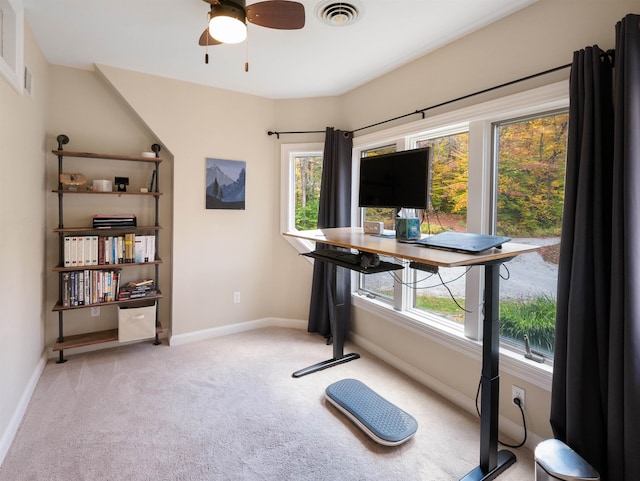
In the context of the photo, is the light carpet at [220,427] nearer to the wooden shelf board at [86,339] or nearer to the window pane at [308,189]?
the wooden shelf board at [86,339]

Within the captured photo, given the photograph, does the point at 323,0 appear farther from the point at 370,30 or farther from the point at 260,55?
the point at 260,55

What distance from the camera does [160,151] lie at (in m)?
3.14

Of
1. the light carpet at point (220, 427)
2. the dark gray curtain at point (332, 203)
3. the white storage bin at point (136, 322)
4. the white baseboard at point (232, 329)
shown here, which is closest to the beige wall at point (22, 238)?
the light carpet at point (220, 427)

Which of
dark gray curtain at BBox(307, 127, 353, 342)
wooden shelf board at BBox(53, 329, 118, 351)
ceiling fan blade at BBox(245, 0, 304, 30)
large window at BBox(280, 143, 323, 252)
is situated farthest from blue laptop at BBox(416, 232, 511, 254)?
wooden shelf board at BBox(53, 329, 118, 351)

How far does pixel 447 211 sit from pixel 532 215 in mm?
577

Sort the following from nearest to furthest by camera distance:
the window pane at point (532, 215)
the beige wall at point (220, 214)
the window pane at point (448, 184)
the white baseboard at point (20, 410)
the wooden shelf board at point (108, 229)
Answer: the white baseboard at point (20, 410)
the window pane at point (532, 215)
the window pane at point (448, 184)
the wooden shelf board at point (108, 229)
the beige wall at point (220, 214)

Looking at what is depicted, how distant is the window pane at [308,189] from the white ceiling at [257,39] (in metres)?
0.80

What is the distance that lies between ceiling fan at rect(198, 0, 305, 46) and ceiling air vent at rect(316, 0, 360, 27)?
284mm

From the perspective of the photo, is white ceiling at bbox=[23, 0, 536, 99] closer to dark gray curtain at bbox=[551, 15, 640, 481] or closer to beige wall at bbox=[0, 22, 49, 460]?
beige wall at bbox=[0, 22, 49, 460]

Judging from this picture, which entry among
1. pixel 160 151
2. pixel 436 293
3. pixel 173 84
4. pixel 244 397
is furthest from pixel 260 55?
pixel 244 397

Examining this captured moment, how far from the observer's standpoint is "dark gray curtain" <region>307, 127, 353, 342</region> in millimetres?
3084

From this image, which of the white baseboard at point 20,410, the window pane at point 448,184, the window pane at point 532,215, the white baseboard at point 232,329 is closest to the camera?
the white baseboard at point 20,410

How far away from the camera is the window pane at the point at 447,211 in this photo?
230 centimetres

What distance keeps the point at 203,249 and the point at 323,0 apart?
7.67ft
